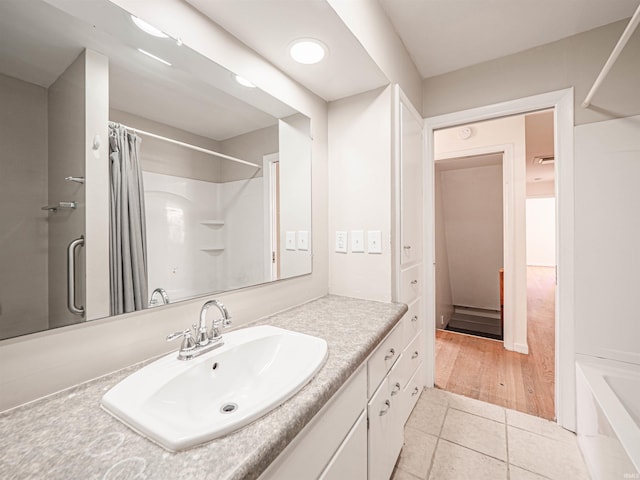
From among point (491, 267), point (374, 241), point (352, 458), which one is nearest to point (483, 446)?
point (352, 458)

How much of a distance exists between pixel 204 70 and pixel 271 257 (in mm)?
850

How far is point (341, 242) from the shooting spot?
1727 mm

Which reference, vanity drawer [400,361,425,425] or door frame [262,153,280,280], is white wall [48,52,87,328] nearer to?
door frame [262,153,280,280]

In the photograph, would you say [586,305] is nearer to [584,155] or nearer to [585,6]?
[584,155]

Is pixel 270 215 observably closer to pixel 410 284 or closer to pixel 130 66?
pixel 130 66

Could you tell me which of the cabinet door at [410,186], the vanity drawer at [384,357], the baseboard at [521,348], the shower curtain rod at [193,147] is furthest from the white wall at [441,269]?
the shower curtain rod at [193,147]

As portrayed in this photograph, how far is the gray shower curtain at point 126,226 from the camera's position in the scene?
2.67 feet

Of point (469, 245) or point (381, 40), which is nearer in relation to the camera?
point (381, 40)

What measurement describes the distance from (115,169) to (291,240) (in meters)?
0.85

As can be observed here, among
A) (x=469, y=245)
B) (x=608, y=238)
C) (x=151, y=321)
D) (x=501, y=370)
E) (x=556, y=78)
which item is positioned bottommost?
(x=501, y=370)

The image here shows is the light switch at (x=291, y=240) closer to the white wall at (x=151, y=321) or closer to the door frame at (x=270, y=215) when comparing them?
the door frame at (x=270, y=215)

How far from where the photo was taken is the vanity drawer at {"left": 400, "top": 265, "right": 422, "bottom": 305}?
5.31ft

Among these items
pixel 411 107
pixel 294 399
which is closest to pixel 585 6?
pixel 411 107

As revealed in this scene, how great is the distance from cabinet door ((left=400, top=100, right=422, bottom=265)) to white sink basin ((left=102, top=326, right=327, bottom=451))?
3.12 feet
